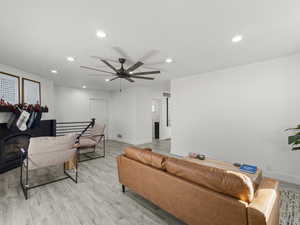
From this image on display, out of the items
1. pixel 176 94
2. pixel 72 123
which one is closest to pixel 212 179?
pixel 176 94

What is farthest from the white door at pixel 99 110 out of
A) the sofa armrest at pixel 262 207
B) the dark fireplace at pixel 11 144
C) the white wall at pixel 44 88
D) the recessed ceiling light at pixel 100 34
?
the sofa armrest at pixel 262 207

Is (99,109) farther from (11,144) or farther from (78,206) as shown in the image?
(78,206)

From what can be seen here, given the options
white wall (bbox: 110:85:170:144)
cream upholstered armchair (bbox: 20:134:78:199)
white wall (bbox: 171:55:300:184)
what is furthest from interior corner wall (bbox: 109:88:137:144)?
cream upholstered armchair (bbox: 20:134:78:199)

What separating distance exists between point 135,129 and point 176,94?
2.48m

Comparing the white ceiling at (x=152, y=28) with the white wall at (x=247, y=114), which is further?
the white wall at (x=247, y=114)

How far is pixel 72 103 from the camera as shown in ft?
20.5

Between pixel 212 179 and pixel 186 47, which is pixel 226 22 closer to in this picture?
pixel 186 47

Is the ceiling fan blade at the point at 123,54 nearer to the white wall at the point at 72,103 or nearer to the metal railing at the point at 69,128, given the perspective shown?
the metal railing at the point at 69,128

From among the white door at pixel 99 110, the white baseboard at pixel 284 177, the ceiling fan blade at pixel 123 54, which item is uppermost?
the ceiling fan blade at pixel 123 54

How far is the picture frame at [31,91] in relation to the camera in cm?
397

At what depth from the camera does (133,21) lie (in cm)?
176

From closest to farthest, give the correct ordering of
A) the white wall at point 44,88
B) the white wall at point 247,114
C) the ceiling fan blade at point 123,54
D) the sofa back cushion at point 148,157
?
the sofa back cushion at point 148,157 < the ceiling fan blade at point 123,54 < the white wall at point 247,114 < the white wall at point 44,88

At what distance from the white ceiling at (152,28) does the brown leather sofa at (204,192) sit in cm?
179

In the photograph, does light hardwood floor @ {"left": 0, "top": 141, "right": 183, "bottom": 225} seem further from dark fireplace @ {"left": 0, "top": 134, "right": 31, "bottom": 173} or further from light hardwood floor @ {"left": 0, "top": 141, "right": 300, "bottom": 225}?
dark fireplace @ {"left": 0, "top": 134, "right": 31, "bottom": 173}
